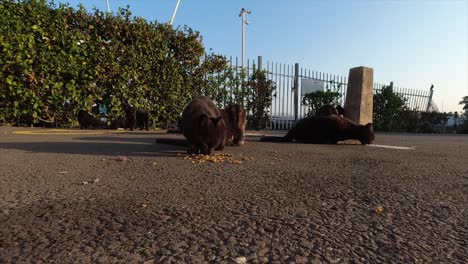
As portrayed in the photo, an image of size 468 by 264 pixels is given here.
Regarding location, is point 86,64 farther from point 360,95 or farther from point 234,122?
point 360,95

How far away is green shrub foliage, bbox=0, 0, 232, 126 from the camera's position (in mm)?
7859

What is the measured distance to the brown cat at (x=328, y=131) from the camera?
5.42 metres

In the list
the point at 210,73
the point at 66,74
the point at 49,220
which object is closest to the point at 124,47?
the point at 66,74

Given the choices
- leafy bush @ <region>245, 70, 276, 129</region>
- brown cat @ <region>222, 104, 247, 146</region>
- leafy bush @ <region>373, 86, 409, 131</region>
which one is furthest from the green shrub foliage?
leafy bush @ <region>373, 86, 409, 131</region>

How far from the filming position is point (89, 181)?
2.40 meters

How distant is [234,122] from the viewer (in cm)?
466

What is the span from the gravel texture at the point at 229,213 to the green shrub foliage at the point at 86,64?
5782 mm

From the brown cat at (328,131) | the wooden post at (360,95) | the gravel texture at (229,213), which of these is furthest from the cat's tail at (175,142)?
the wooden post at (360,95)

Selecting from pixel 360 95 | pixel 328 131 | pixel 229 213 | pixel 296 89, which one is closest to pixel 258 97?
pixel 296 89

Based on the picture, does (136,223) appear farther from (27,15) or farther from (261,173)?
(27,15)

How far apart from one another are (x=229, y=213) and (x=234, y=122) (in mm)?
2991

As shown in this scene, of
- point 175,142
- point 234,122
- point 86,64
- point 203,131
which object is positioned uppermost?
point 86,64

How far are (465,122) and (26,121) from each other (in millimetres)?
17866

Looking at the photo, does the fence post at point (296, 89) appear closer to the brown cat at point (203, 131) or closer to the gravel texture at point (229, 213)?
the brown cat at point (203, 131)
